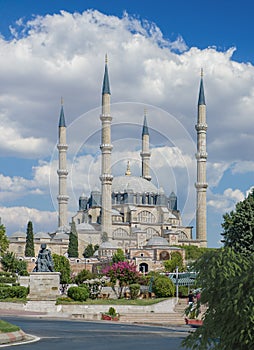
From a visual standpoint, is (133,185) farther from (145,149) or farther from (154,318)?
(154,318)

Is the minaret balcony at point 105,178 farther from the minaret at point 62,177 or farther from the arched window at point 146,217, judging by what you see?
the arched window at point 146,217

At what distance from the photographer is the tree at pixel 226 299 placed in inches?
307

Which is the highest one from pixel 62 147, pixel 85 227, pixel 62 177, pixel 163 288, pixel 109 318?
pixel 62 147

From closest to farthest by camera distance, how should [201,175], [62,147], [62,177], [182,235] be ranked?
[201,175]
[62,177]
[62,147]
[182,235]

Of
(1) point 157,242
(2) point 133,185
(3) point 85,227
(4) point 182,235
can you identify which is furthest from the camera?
(2) point 133,185

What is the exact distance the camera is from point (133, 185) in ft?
333

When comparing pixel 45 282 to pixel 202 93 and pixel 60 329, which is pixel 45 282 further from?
pixel 202 93

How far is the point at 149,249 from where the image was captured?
8119 cm

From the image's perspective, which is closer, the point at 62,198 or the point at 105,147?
the point at 105,147

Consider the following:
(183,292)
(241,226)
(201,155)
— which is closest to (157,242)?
(201,155)

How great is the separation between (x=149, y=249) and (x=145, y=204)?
796 inches

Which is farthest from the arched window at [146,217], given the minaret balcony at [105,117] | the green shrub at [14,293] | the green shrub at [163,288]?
the green shrub at [14,293]

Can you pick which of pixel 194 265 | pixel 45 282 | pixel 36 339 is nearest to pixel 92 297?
pixel 45 282

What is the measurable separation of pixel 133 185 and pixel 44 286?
72.1 meters
